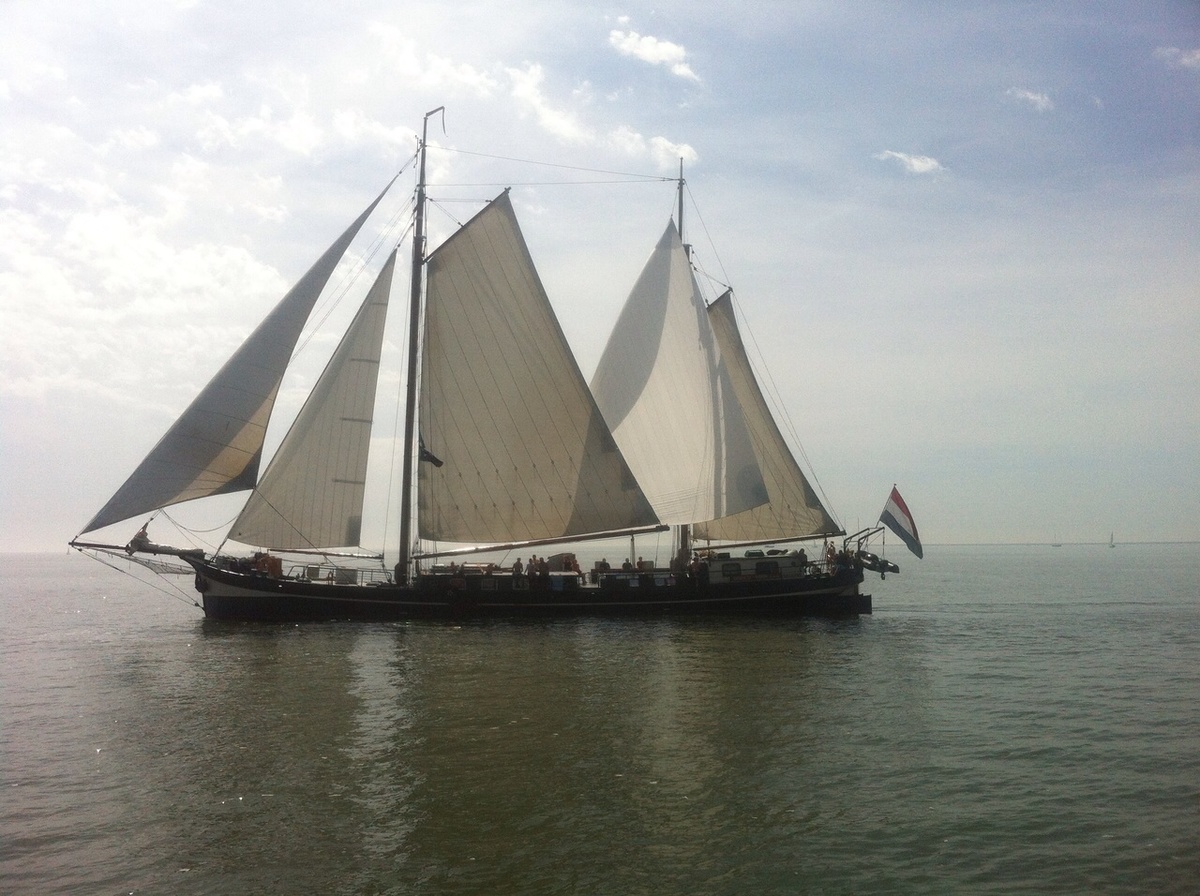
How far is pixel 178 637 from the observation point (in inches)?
2135

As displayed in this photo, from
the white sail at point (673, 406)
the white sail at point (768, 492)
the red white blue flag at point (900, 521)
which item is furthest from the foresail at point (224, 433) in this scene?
the red white blue flag at point (900, 521)

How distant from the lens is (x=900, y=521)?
59.7 meters

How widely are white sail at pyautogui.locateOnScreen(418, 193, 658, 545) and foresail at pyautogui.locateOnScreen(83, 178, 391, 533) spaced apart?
8.18 m

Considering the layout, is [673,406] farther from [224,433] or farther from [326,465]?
[224,433]

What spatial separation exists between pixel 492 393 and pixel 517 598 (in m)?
Answer: 12.5

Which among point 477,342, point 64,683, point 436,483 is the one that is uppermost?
point 477,342

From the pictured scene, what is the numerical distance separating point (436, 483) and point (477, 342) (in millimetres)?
8554

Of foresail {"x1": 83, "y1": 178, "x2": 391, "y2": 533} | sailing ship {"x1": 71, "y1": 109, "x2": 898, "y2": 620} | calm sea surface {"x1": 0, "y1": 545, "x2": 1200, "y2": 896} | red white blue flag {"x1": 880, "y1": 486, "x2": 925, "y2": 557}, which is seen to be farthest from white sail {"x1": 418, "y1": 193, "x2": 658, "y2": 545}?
red white blue flag {"x1": 880, "y1": 486, "x2": 925, "y2": 557}

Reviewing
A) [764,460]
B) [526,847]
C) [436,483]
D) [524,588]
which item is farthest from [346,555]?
[526,847]

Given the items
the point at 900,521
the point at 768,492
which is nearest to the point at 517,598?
the point at 768,492

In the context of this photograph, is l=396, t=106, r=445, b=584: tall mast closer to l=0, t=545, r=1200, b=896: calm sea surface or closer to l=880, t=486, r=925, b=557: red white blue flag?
l=0, t=545, r=1200, b=896: calm sea surface

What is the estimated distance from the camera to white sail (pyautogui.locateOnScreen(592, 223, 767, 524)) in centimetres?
5950

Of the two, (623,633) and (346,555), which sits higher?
(346,555)

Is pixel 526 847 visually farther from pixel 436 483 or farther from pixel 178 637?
pixel 178 637
